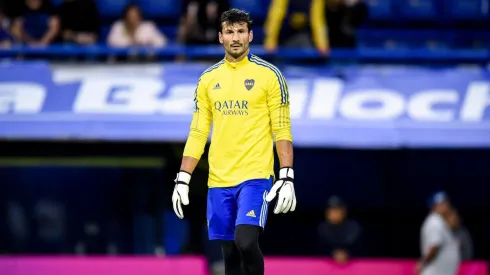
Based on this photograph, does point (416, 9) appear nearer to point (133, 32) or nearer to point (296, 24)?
point (296, 24)

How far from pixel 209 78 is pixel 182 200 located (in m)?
0.86

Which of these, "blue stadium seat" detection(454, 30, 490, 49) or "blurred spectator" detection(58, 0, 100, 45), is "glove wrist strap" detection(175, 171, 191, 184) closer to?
"blurred spectator" detection(58, 0, 100, 45)

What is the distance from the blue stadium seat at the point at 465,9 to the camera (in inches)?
625

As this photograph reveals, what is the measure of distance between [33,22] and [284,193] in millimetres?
8456

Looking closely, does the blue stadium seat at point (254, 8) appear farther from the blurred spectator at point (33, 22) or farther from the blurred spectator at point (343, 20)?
the blurred spectator at point (33, 22)

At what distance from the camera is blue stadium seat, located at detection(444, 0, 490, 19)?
1588 centimetres

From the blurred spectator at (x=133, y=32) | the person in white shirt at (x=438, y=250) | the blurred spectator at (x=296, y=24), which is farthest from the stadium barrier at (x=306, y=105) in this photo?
the person in white shirt at (x=438, y=250)

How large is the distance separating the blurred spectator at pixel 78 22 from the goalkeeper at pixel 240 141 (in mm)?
6625

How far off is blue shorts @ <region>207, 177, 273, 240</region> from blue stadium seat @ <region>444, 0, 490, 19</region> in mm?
8774

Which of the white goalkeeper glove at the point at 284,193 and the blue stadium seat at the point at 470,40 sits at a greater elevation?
the blue stadium seat at the point at 470,40

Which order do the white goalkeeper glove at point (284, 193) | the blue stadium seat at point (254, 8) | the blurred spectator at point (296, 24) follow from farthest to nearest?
the blue stadium seat at point (254, 8)
the blurred spectator at point (296, 24)
the white goalkeeper glove at point (284, 193)

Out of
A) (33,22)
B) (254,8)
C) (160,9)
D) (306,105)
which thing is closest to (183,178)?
(306,105)

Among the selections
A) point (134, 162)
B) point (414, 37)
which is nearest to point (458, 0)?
point (414, 37)

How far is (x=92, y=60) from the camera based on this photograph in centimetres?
1394
